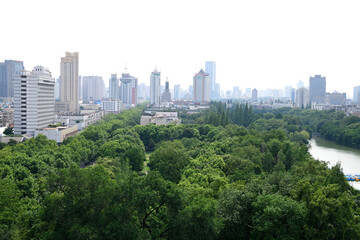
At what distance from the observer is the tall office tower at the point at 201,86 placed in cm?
9581

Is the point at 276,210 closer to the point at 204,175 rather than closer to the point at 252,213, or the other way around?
the point at 252,213

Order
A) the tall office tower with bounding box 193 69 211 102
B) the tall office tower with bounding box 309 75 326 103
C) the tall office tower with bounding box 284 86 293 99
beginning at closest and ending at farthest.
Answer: the tall office tower with bounding box 193 69 211 102 → the tall office tower with bounding box 309 75 326 103 → the tall office tower with bounding box 284 86 293 99

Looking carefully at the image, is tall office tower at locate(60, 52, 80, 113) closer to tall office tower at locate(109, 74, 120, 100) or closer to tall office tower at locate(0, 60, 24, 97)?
tall office tower at locate(0, 60, 24, 97)

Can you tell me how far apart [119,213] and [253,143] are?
41.8 ft

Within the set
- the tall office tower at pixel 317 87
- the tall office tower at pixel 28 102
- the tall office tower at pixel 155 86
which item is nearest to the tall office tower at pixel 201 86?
the tall office tower at pixel 155 86

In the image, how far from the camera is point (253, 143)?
1877 cm

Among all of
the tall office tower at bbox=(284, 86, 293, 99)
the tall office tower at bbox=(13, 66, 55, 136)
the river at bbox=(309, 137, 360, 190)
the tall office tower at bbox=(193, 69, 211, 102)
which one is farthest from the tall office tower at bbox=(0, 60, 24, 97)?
the tall office tower at bbox=(284, 86, 293, 99)

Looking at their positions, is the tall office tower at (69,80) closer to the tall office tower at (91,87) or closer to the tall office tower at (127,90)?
the tall office tower at (127,90)

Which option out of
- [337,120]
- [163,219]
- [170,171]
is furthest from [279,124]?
[163,219]

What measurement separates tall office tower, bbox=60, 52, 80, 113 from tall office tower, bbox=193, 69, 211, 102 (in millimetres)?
45236

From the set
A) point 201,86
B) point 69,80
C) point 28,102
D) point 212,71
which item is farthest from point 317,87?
point 28,102

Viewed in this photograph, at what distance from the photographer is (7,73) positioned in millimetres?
78250

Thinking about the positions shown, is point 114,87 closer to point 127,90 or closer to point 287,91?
point 127,90

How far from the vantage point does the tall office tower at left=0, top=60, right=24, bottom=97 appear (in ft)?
254
